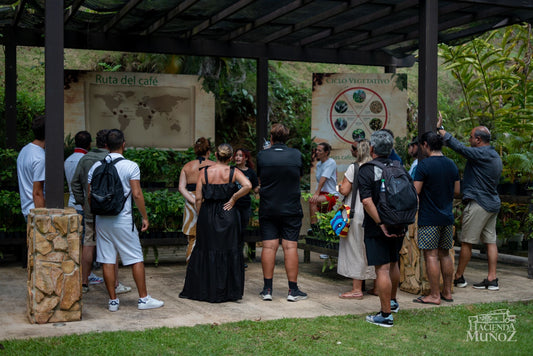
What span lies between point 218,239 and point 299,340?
1.94 metres

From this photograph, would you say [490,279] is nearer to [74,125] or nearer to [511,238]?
[511,238]

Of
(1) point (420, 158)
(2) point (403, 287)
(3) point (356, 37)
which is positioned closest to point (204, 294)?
(2) point (403, 287)

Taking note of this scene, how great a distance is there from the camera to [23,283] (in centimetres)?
793

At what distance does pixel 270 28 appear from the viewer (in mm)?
10508

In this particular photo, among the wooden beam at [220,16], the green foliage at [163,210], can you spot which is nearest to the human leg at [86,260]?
the green foliage at [163,210]

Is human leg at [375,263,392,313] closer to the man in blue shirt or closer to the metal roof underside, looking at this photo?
the man in blue shirt

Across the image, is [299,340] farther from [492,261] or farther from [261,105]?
[261,105]

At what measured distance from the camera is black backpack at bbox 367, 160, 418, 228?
573 cm

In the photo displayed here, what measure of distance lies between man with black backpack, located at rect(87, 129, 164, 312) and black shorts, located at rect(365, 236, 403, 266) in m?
2.32

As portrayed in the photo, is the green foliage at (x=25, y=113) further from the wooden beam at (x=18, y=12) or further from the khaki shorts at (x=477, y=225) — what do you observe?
the khaki shorts at (x=477, y=225)

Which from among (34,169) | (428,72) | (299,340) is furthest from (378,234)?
(34,169)

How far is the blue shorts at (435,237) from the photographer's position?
698 cm

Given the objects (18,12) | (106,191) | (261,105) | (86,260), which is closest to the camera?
(106,191)

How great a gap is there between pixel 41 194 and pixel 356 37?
6377 millimetres
